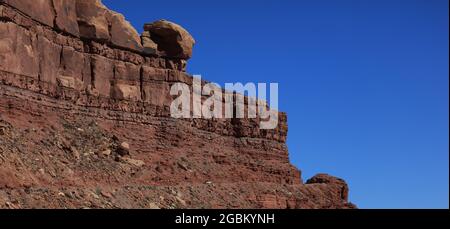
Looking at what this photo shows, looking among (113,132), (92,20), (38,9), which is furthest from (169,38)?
(38,9)

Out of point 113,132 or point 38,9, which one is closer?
point 38,9

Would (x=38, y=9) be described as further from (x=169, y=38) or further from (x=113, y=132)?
(x=169, y=38)

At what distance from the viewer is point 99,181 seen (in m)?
44.8

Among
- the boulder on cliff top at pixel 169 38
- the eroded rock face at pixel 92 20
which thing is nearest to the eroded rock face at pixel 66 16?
the eroded rock face at pixel 92 20

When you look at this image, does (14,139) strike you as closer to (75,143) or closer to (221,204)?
(75,143)

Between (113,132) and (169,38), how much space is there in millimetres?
11201

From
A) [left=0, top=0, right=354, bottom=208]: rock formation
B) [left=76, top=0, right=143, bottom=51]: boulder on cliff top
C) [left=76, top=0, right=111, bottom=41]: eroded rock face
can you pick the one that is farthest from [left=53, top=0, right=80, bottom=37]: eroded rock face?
[left=76, top=0, right=143, bottom=51]: boulder on cliff top

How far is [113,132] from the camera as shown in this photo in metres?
52.3

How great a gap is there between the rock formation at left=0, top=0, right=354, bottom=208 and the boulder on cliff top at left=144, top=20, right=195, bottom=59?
3.0 inches

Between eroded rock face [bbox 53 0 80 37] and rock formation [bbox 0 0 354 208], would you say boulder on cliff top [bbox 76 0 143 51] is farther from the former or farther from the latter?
eroded rock face [bbox 53 0 80 37]

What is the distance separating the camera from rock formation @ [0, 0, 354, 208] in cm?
4216

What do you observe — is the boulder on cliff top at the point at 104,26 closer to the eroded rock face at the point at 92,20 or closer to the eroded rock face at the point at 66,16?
the eroded rock face at the point at 92,20
